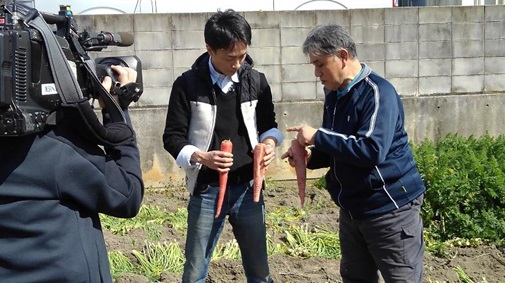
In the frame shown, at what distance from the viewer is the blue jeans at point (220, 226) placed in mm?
3535

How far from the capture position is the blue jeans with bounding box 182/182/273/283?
354 cm

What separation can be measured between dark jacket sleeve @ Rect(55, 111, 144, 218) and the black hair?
1.25m

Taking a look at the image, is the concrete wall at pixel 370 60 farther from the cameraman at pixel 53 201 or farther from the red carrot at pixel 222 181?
the cameraman at pixel 53 201

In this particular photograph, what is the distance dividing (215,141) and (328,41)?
2.79 ft

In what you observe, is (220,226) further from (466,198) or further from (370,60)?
(370,60)

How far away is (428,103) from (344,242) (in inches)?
181

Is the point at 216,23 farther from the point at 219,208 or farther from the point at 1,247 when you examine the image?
the point at 1,247

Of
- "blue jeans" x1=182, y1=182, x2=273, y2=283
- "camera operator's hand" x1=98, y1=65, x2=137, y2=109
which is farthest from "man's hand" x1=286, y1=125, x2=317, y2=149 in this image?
"camera operator's hand" x1=98, y1=65, x2=137, y2=109

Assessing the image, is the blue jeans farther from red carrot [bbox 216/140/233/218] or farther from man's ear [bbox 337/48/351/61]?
man's ear [bbox 337/48/351/61]

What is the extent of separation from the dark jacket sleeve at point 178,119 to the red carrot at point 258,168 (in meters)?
0.38

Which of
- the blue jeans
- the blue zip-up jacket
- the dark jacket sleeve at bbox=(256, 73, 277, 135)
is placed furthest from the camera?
the dark jacket sleeve at bbox=(256, 73, 277, 135)

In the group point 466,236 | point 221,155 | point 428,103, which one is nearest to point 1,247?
point 221,155

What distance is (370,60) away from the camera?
7.48m

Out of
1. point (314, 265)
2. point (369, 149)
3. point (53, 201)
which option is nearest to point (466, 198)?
point (314, 265)
